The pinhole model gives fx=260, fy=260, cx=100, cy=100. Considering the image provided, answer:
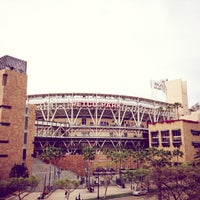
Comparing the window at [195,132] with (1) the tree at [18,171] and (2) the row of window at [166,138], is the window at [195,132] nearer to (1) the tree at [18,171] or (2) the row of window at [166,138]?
(2) the row of window at [166,138]

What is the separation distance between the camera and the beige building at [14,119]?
6469 centimetres

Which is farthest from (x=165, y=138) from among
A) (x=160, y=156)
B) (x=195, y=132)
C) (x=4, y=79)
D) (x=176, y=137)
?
(x=4, y=79)

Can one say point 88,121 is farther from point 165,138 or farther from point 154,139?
point 165,138

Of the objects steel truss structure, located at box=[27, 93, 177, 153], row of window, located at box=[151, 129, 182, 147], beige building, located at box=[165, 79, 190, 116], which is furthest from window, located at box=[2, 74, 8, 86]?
beige building, located at box=[165, 79, 190, 116]

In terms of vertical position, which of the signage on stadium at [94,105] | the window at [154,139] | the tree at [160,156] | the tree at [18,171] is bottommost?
the tree at [18,171]

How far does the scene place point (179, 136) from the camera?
98438 mm

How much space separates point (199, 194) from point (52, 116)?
8201 centimetres

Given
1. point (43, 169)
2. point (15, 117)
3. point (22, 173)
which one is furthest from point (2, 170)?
point (43, 169)

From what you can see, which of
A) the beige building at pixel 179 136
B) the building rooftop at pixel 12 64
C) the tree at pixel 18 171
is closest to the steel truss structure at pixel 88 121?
the beige building at pixel 179 136

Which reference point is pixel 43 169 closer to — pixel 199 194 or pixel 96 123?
pixel 96 123

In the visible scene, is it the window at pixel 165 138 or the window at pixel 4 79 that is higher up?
the window at pixel 4 79

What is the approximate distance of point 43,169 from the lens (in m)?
81.9

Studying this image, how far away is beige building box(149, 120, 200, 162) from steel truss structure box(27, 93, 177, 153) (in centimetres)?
840

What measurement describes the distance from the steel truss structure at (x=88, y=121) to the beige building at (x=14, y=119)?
24976 mm
